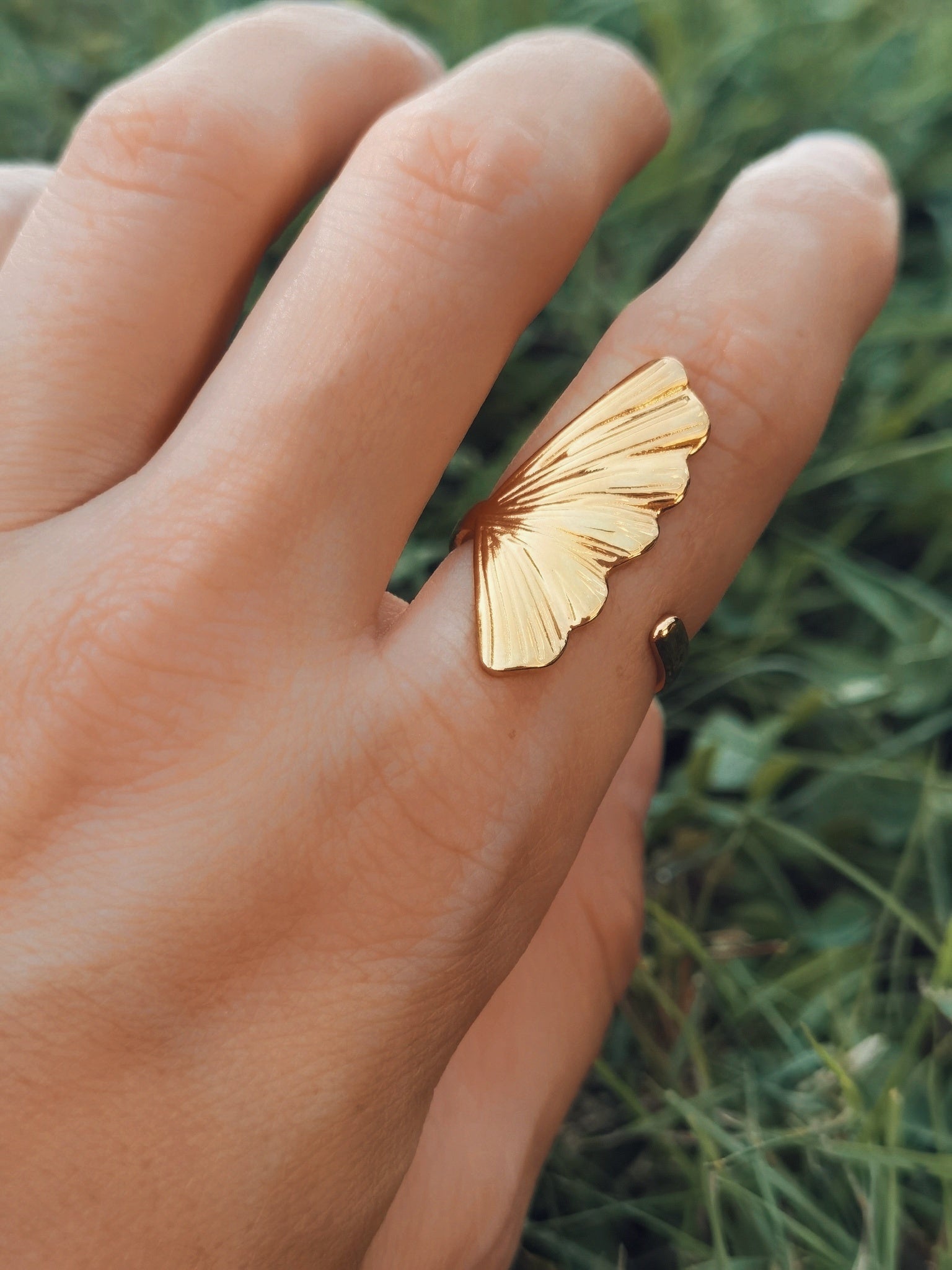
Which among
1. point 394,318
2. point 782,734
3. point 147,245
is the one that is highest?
point 147,245

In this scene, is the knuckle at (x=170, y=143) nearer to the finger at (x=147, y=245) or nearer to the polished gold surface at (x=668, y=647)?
the finger at (x=147, y=245)

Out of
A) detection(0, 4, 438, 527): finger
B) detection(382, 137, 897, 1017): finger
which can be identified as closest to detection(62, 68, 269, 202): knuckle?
detection(0, 4, 438, 527): finger

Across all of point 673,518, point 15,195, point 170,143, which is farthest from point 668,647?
point 15,195

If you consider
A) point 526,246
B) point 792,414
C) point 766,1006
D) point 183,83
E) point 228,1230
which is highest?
point 183,83

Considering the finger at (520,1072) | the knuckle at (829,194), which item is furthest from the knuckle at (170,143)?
the finger at (520,1072)

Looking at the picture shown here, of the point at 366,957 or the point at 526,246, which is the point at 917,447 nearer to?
the point at 526,246

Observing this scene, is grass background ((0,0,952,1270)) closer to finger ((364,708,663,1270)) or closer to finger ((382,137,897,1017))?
finger ((364,708,663,1270))

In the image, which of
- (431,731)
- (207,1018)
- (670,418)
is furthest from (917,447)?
(207,1018)

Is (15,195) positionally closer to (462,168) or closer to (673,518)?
(462,168)
